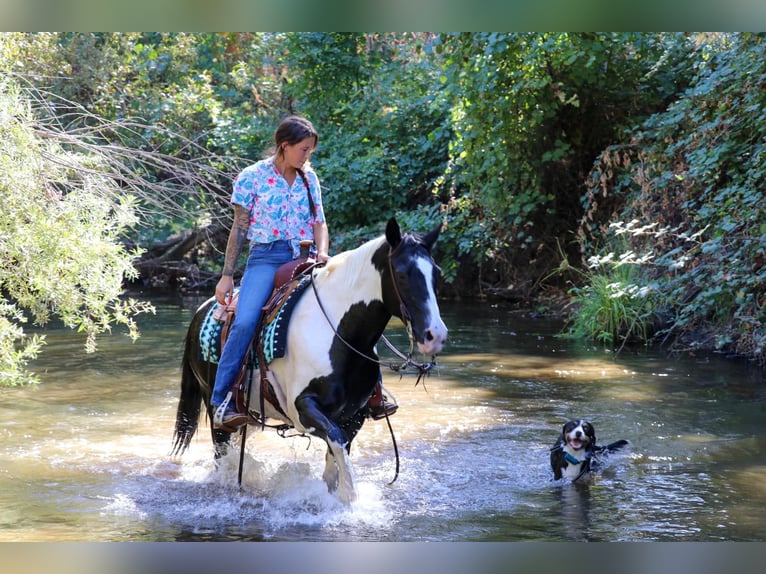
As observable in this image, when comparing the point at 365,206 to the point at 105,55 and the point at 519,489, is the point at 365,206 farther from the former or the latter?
the point at 519,489

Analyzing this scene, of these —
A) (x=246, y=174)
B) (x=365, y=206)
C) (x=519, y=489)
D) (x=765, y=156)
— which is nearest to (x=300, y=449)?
(x=519, y=489)

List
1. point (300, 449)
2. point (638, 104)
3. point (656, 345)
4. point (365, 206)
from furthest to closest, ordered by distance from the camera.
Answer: point (365, 206)
point (638, 104)
point (656, 345)
point (300, 449)

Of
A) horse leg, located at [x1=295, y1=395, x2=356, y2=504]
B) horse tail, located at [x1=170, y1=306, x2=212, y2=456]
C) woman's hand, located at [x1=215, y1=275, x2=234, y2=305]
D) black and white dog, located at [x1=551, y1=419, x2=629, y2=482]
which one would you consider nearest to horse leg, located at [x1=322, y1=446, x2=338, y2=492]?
horse leg, located at [x1=295, y1=395, x2=356, y2=504]

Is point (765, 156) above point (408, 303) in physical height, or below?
above

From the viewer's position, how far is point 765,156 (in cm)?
991

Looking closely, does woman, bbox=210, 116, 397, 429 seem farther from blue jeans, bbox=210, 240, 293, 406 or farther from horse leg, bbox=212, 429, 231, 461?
horse leg, bbox=212, 429, 231, 461

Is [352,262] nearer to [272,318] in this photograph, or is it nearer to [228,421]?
[272,318]

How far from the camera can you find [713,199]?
11008 millimetres

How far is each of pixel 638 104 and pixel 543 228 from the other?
254 centimetres

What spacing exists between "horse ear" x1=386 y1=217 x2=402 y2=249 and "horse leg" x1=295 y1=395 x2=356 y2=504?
95cm

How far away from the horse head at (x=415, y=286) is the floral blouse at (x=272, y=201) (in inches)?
30.8

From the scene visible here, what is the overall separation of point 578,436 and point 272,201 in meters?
2.47

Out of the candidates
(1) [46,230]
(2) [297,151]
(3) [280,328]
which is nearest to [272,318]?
(3) [280,328]

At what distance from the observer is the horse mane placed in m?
4.85
